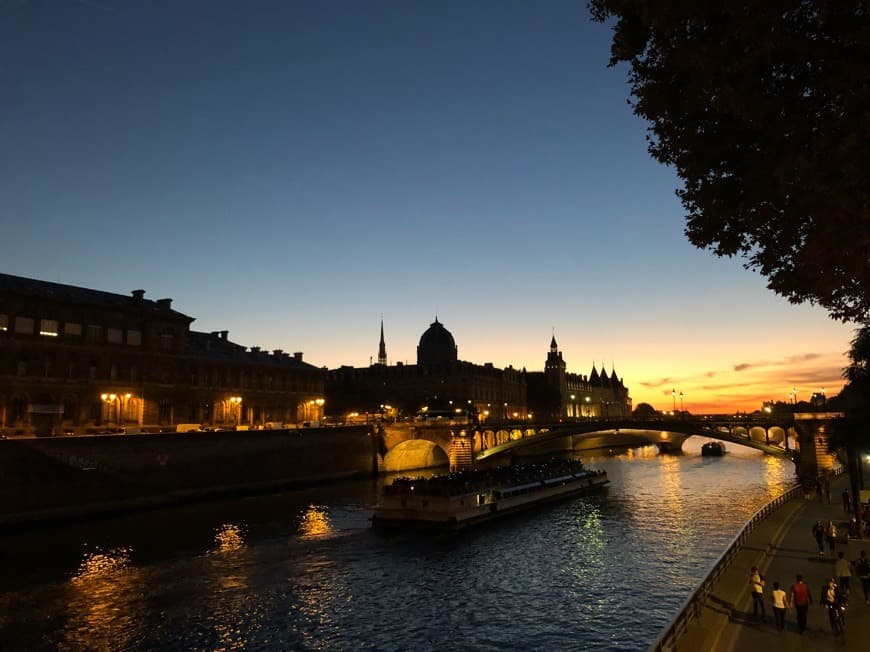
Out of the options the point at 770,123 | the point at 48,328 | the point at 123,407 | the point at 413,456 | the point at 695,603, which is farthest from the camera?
the point at 413,456

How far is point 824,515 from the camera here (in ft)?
126

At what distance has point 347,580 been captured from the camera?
3450 centimetres

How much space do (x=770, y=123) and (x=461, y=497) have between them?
42.6 metres

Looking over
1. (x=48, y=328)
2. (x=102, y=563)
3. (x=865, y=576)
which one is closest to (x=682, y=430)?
(x=865, y=576)

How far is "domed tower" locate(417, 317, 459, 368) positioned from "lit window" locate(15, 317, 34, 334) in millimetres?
131846

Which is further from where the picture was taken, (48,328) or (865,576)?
(48,328)

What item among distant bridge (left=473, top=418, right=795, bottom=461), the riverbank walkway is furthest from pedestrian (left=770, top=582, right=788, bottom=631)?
distant bridge (left=473, top=418, right=795, bottom=461)

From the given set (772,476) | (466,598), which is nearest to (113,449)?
(466,598)

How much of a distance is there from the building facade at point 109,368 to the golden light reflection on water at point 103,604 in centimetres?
2949

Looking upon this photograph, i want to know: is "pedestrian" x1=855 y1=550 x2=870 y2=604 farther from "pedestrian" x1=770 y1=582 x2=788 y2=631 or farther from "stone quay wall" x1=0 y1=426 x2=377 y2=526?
"stone quay wall" x1=0 y1=426 x2=377 y2=526

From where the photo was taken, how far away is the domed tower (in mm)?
190375

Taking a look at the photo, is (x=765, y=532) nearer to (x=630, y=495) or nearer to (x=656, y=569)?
(x=656, y=569)

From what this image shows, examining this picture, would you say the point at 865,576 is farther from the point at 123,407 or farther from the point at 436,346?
the point at 436,346

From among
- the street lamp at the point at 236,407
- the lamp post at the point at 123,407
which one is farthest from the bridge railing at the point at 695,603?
the street lamp at the point at 236,407
